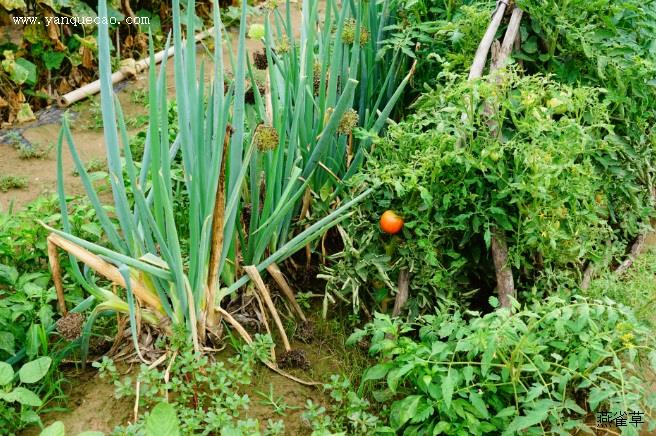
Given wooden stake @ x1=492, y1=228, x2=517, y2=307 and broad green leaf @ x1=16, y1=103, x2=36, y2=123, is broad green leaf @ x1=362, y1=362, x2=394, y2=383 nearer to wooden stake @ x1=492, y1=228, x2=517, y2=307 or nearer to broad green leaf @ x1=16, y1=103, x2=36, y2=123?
wooden stake @ x1=492, y1=228, x2=517, y2=307

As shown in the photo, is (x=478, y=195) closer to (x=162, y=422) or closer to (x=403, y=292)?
(x=403, y=292)

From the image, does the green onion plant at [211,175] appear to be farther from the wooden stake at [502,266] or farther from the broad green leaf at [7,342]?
the wooden stake at [502,266]

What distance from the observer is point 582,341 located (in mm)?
1973

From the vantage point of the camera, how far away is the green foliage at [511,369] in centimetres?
185

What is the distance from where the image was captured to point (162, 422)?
179 centimetres

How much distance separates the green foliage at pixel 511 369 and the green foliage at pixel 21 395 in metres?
0.92

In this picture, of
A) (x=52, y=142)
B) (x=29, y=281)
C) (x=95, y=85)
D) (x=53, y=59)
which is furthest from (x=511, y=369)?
(x=53, y=59)

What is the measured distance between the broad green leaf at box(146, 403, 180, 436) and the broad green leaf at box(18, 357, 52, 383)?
0.41m

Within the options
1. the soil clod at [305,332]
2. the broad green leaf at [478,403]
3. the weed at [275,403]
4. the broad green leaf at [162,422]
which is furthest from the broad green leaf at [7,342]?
the broad green leaf at [478,403]

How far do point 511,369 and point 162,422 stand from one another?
3.10 feet

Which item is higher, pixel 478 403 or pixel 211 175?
pixel 211 175

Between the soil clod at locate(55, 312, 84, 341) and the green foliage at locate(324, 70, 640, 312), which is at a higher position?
the green foliage at locate(324, 70, 640, 312)

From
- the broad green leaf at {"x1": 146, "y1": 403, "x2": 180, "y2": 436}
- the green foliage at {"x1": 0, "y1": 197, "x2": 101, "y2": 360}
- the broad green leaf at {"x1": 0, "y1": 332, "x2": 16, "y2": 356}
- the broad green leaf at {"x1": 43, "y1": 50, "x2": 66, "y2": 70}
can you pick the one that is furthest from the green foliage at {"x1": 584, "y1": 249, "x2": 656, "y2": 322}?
the broad green leaf at {"x1": 43, "y1": 50, "x2": 66, "y2": 70}

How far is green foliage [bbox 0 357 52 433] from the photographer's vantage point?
1.93m
